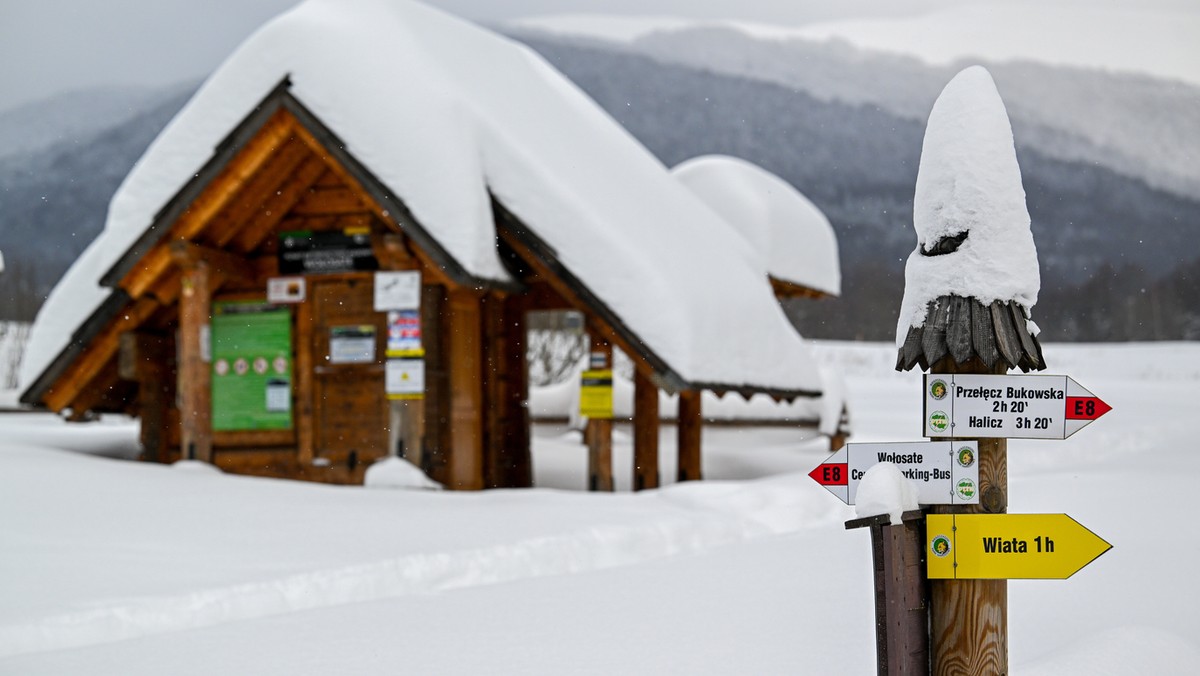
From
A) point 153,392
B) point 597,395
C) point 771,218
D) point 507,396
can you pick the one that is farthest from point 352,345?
point 771,218

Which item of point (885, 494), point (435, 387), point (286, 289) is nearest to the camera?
point (885, 494)

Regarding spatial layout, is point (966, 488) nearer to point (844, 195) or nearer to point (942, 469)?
point (942, 469)

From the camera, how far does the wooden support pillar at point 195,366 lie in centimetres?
1066

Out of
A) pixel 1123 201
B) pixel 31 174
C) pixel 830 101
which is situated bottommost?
pixel 1123 201

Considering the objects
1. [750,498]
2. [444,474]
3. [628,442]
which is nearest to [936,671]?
[750,498]

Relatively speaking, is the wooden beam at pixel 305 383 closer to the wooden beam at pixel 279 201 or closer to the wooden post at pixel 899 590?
the wooden beam at pixel 279 201

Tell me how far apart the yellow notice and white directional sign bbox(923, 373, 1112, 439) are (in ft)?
23.4

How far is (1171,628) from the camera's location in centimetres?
543

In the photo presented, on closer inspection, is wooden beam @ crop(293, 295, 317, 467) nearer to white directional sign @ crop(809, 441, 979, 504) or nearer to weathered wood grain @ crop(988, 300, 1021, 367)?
white directional sign @ crop(809, 441, 979, 504)

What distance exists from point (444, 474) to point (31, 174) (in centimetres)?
15036

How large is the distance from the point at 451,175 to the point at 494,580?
4.58m

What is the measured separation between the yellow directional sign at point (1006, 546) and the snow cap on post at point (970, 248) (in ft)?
1.69

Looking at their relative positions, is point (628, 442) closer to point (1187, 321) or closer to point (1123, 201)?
point (1187, 321)

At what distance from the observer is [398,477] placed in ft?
33.4
